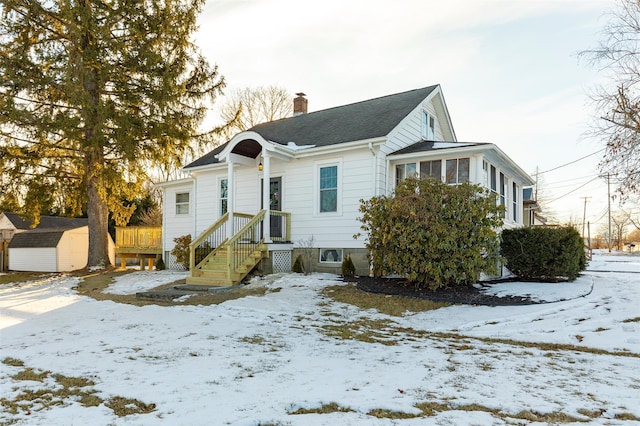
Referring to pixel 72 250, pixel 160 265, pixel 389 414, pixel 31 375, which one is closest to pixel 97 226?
pixel 160 265

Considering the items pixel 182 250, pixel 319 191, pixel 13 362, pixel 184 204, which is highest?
pixel 319 191

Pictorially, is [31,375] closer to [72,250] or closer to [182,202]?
[182,202]

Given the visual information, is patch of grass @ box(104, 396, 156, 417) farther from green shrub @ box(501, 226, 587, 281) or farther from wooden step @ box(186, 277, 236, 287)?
green shrub @ box(501, 226, 587, 281)

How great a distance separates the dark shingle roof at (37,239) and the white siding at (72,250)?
34 centimetres

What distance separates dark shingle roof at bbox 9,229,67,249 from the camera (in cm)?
2155

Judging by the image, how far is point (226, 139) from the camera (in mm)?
18828

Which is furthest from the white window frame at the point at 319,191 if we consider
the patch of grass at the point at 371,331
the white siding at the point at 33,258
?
the white siding at the point at 33,258

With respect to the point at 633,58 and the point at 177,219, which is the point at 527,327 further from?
the point at 177,219

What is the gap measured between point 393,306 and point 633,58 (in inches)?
405

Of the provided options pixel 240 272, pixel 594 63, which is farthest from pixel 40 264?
pixel 594 63

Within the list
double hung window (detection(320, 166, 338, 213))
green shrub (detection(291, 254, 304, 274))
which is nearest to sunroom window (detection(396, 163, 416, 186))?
double hung window (detection(320, 166, 338, 213))

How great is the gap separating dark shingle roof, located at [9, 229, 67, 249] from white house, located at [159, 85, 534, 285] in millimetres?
10901

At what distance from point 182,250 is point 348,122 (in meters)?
7.37

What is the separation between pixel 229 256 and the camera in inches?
435
